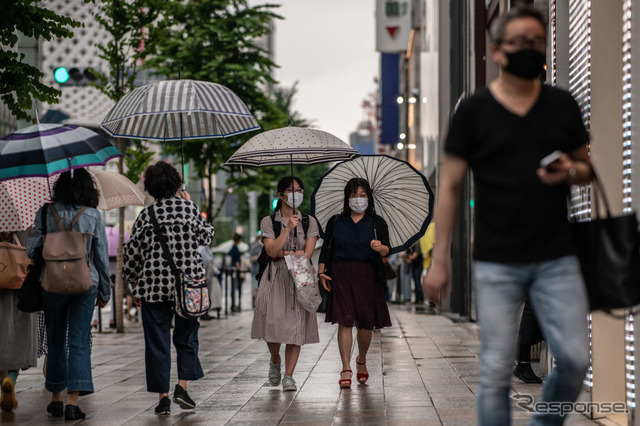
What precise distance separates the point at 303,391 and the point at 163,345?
5.70ft

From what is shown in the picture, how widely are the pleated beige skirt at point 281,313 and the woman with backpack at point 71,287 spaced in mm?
1741

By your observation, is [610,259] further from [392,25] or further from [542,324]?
[392,25]

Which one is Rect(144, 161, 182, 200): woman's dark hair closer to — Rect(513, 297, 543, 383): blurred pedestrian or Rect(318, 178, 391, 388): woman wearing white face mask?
Rect(318, 178, 391, 388): woman wearing white face mask

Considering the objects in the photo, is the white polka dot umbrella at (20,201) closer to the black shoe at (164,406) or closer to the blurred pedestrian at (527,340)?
the black shoe at (164,406)

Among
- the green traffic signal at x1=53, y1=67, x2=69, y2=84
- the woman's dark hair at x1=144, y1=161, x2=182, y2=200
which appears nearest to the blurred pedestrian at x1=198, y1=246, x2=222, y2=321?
the green traffic signal at x1=53, y1=67, x2=69, y2=84

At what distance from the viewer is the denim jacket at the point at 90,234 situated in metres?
8.38

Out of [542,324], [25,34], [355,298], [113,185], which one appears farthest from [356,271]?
[542,324]

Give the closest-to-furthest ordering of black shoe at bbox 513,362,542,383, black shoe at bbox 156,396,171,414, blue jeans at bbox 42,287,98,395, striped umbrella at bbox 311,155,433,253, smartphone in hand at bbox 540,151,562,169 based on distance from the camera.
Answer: smartphone in hand at bbox 540,151,562,169, blue jeans at bbox 42,287,98,395, black shoe at bbox 156,396,171,414, black shoe at bbox 513,362,542,383, striped umbrella at bbox 311,155,433,253

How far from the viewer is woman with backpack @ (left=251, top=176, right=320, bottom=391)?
31.7 ft

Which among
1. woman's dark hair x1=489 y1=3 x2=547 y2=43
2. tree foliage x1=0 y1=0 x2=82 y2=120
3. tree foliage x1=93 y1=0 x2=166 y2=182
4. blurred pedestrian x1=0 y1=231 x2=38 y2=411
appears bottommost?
blurred pedestrian x1=0 y1=231 x2=38 y2=411

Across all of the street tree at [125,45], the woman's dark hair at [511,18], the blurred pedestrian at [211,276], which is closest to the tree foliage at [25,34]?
the woman's dark hair at [511,18]

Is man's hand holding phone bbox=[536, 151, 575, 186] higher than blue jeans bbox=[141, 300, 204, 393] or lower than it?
higher

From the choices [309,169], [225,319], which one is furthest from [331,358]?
[309,169]

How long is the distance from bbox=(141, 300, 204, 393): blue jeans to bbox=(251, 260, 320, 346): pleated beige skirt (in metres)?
1.19
